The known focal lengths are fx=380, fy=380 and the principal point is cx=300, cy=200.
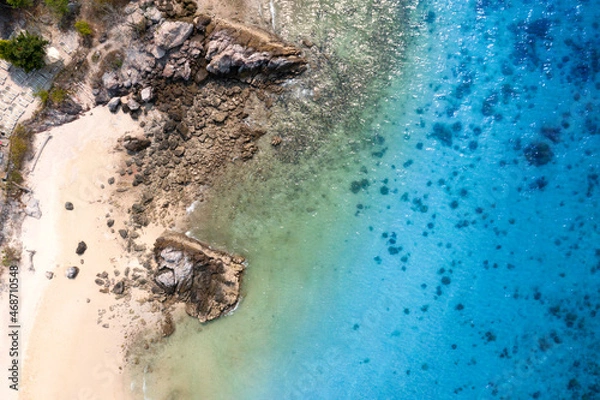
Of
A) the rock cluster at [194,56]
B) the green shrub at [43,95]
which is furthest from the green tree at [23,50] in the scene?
the rock cluster at [194,56]

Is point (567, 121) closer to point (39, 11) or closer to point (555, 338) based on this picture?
point (555, 338)

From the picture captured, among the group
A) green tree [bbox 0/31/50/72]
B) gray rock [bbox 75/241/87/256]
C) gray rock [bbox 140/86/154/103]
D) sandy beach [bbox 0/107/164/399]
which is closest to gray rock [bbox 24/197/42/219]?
sandy beach [bbox 0/107/164/399]

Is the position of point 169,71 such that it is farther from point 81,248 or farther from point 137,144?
point 81,248

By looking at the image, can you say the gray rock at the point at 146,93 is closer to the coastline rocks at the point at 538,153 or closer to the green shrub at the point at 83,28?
the green shrub at the point at 83,28

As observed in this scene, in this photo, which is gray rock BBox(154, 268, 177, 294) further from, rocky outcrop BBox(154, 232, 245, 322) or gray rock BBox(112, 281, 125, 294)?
gray rock BBox(112, 281, 125, 294)

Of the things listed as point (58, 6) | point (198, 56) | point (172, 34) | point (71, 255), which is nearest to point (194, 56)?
point (198, 56)

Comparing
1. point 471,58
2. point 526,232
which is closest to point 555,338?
point 526,232
